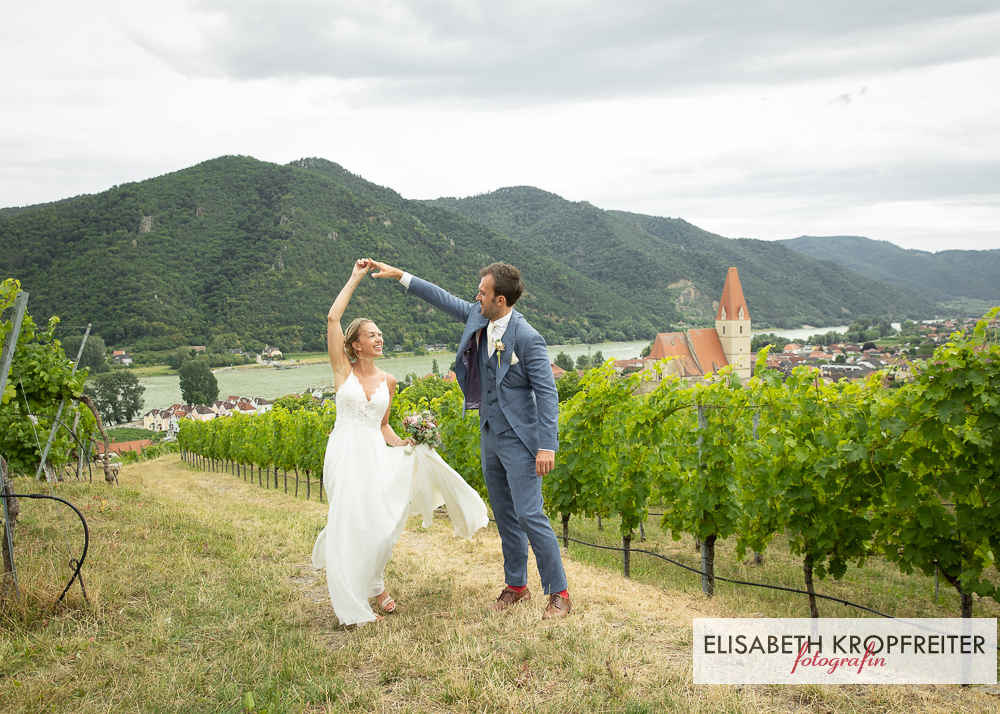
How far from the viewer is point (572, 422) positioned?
6152 mm

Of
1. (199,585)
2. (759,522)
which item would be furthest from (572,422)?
(199,585)

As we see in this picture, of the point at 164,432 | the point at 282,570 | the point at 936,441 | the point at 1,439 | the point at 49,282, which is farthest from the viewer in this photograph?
the point at 164,432

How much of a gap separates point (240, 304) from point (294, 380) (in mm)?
9601

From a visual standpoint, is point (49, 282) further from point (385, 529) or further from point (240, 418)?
point (385, 529)

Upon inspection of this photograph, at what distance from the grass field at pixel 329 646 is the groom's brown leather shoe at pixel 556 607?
0.21 feet

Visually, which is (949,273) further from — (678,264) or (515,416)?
(515,416)

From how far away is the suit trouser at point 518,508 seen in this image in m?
3.21

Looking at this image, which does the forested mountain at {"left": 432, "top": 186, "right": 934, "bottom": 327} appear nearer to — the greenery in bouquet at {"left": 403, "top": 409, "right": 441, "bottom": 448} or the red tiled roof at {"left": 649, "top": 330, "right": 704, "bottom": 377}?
the red tiled roof at {"left": 649, "top": 330, "right": 704, "bottom": 377}

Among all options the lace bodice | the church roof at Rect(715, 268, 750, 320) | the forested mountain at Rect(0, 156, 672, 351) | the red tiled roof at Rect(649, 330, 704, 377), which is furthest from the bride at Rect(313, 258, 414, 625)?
the church roof at Rect(715, 268, 750, 320)

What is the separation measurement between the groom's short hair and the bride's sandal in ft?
6.37

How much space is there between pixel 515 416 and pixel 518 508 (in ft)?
1.66

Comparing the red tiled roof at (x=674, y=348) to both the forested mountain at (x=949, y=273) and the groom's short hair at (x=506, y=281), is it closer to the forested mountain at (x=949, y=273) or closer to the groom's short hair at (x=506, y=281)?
the groom's short hair at (x=506, y=281)

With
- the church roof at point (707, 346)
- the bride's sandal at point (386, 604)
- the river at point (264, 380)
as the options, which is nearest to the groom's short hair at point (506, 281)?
the bride's sandal at point (386, 604)

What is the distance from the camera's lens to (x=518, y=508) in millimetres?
3223
